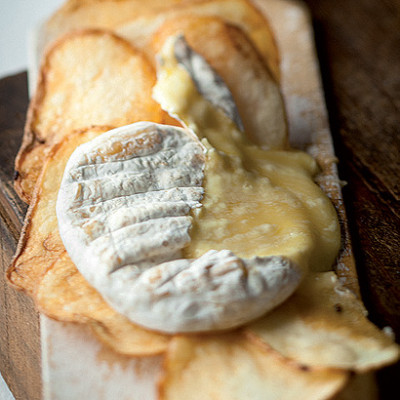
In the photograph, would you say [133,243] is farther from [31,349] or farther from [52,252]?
[31,349]

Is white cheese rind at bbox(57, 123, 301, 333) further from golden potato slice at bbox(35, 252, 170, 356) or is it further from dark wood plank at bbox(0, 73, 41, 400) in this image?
dark wood plank at bbox(0, 73, 41, 400)

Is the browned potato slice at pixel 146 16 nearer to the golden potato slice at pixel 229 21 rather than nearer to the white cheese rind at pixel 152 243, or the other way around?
the golden potato slice at pixel 229 21

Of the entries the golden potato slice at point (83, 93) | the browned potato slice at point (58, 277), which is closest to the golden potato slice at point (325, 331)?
the browned potato slice at point (58, 277)

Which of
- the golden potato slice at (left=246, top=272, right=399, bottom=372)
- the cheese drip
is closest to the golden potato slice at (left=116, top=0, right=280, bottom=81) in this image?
the cheese drip

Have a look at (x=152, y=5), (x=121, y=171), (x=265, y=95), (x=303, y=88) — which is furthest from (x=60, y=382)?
(x=152, y=5)

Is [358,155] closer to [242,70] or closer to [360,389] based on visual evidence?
[242,70]

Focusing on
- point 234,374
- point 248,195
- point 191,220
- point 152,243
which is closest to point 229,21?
point 248,195
